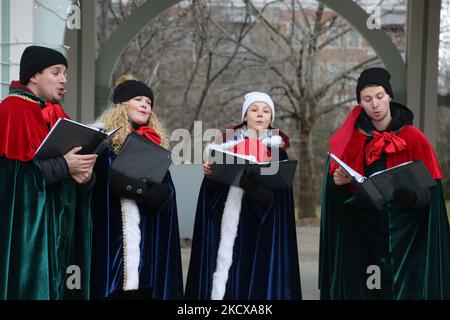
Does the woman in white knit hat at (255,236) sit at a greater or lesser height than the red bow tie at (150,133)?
lesser

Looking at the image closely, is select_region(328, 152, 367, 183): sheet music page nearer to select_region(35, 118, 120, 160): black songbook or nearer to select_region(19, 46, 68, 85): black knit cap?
select_region(35, 118, 120, 160): black songbook

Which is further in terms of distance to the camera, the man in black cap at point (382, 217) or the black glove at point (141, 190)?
the man in black cap at point (382, 217)

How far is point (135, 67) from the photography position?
49.6ft

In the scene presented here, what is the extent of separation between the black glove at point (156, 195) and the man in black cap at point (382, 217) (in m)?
1.08

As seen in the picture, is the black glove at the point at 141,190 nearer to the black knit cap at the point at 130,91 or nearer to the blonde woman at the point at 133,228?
the blonde woman at the point at 133,228

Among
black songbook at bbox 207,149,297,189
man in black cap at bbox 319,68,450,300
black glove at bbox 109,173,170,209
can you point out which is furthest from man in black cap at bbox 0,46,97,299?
man in black cap at bbox 319,68,450,300

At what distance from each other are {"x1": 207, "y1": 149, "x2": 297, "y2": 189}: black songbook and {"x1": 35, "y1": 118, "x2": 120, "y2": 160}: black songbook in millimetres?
636

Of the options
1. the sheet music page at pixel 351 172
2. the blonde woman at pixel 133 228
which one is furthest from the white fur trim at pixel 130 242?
the sheet music page at pixel 351 172

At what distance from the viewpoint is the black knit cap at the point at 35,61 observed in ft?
13.2

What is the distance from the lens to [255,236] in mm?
4461

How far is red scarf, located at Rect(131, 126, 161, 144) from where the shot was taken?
434cm

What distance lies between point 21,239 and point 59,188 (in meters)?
0.37

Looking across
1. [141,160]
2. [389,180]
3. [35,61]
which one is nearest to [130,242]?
[141,160]

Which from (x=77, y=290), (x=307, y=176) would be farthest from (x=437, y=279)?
(x=307, y=176)
